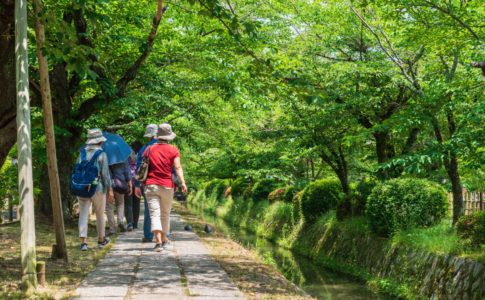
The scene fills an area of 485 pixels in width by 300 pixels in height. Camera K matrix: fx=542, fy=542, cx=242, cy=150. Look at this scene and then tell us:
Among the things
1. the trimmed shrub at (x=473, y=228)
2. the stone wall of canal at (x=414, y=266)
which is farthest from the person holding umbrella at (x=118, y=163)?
the trimmed shrub at (x=473, y=228)

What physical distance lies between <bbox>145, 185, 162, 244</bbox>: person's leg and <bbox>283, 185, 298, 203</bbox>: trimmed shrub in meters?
10.6

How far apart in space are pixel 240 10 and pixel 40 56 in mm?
11341

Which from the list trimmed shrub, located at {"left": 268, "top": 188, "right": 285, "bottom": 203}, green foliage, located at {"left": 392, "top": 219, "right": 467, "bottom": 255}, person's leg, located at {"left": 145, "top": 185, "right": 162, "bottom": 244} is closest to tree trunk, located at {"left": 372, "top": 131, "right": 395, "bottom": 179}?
green foliage, located at {"left": 392, "top": 219, "right": 467, "bottom": 255}

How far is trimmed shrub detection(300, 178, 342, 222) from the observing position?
15.7 metres

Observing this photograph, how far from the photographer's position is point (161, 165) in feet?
26.9

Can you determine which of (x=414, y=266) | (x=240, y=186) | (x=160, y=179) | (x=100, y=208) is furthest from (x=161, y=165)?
(x=240, y=186)

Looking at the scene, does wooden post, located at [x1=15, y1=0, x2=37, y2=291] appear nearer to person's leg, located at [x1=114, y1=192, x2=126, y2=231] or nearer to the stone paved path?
the stone paved path

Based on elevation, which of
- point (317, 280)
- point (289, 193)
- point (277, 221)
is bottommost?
point (317, 280)

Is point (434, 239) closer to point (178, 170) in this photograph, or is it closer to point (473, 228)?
point (473, 228)

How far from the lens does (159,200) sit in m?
8.32

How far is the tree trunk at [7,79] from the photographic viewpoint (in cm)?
604

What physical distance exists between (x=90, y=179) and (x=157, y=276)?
2.33 metres

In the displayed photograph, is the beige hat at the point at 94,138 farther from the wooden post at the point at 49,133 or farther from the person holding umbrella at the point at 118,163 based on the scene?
the wooden post at the point at 49,133

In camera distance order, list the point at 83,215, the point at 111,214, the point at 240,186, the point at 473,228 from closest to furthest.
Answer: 1. the point at 83,215
2. the point at 473,228
3. the point at 111,214
4. the point at 240,186
